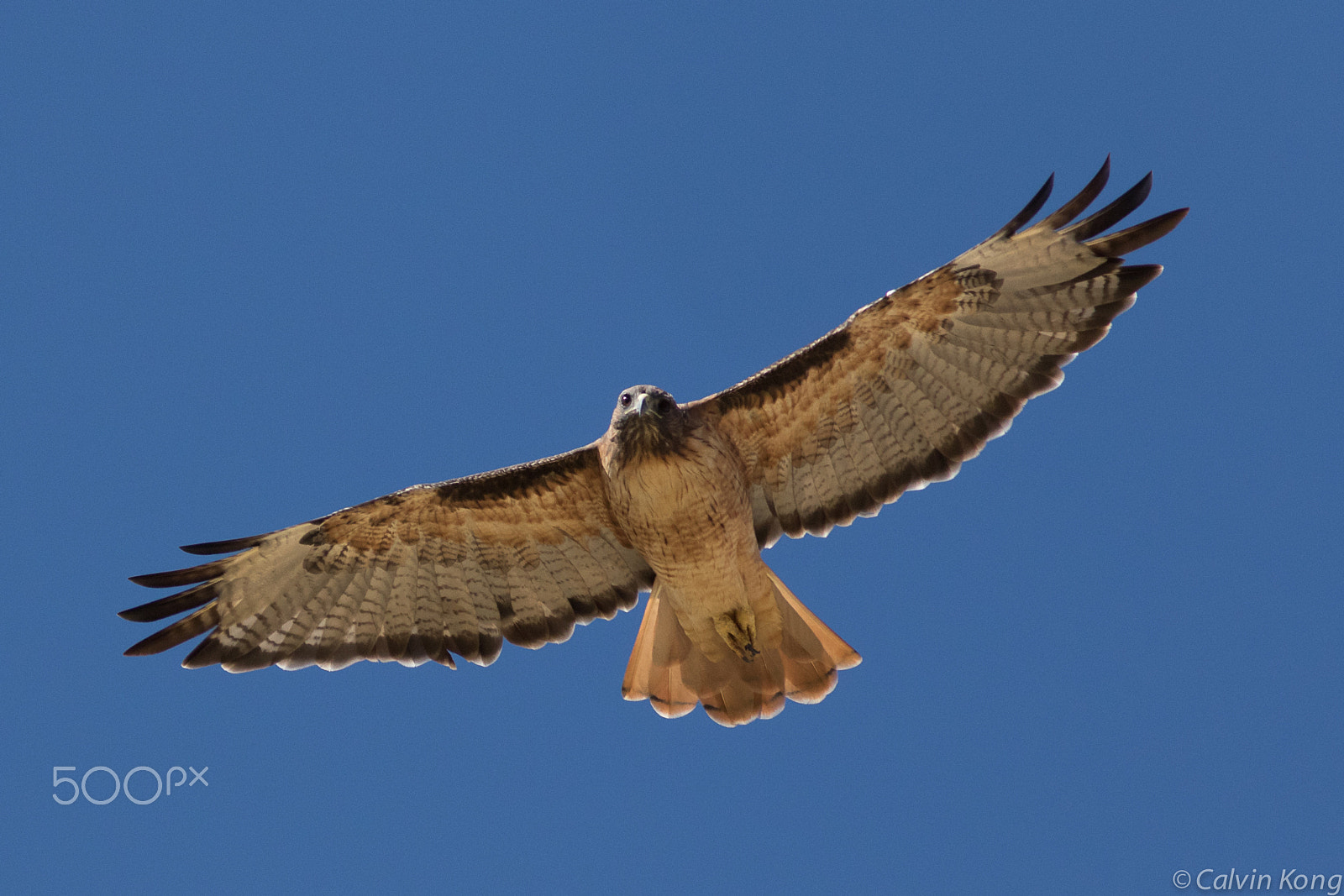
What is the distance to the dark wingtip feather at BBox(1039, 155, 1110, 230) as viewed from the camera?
348 inches

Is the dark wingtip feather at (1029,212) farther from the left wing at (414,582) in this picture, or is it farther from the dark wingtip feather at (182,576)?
the dark wingtip feather at (182,576)

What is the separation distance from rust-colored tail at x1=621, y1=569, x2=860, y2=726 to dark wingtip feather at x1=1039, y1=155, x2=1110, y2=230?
10.4 feet

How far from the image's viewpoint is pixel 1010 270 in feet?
30.6

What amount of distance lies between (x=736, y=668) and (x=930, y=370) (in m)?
2.65

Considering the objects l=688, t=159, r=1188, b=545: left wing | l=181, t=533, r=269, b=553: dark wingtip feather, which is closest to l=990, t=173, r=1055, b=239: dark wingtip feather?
l=688, t=159, r=1188, b=545: left wing

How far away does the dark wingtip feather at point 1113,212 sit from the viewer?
8820 millimetres

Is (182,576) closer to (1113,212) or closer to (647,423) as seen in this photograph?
(647,423)

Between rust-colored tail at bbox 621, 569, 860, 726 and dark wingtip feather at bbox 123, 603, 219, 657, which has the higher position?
dark wingtip feather at bbox 123, 603, 219, 657

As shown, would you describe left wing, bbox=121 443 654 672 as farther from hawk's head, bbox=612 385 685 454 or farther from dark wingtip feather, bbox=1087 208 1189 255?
dark wingtip feather, bbox=1087 208 1189 255

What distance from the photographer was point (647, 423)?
8.73 metres

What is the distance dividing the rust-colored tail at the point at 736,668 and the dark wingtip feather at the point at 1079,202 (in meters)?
3.16

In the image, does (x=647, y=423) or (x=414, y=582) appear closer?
(x=647, y=423)

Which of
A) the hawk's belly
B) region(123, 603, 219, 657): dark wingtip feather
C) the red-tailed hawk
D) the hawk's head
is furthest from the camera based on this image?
region(123, 603, 219, 657): dark wingtip feather

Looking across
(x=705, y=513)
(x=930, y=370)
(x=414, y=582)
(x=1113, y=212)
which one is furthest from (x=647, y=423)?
(x=1113, y=212)
